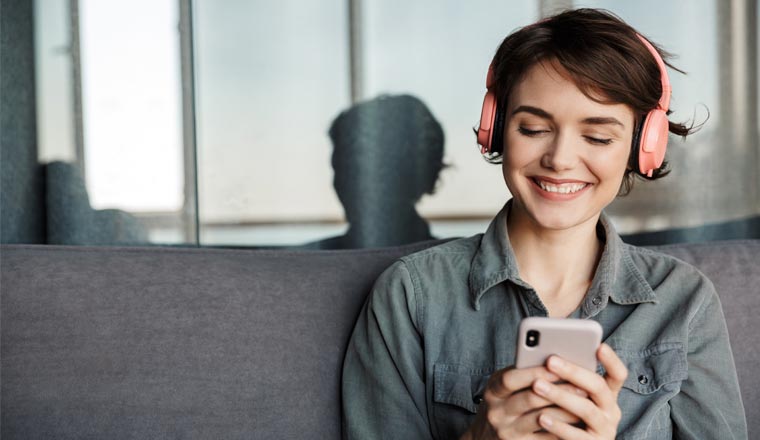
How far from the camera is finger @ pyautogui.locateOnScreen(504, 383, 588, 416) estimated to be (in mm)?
894

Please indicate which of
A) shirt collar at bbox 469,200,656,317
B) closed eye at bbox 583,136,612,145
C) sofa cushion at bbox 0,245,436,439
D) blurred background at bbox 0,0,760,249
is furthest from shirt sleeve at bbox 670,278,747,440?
blurred background at bbox 0,0,760,249

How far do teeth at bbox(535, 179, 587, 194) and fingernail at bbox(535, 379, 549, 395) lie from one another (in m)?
0.36

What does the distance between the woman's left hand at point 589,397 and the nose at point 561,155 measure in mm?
315

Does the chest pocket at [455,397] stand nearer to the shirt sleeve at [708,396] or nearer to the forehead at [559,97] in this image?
the shirt sleeve at [708,396]

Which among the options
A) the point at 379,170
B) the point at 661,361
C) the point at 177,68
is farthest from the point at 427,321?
the point at 177,68

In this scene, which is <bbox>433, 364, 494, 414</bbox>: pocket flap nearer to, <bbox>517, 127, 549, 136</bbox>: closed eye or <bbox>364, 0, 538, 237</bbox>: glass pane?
<bbox>517, 127, 549, 136</bbox>: closed eye

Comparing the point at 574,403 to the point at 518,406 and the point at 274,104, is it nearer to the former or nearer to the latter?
the point at 518,406

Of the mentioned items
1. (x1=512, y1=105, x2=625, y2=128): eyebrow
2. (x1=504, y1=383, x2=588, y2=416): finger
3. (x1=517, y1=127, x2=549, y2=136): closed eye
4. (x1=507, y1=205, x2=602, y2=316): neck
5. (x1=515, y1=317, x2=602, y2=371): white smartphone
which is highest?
(x1=512, y1=105, x2=625, y2=128): eyebrow

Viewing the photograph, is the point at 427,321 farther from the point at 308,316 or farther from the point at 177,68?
the point at 177,68

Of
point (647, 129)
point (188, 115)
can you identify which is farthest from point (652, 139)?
point (188, 115)

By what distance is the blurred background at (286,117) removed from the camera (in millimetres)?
1928

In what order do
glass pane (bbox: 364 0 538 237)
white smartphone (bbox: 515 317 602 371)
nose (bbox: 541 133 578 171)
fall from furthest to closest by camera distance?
1. glass pane (bbox: 364 0 538 237)
2. nose (bbox: 541 133 578 171)
3. white smartphone (bbox: 515 317 602 371)

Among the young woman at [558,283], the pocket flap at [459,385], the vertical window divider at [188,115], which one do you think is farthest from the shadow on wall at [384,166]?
the pocket flap at [459,385]

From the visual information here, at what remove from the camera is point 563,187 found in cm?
114
